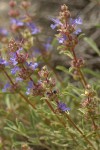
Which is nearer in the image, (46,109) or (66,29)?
(66,29)

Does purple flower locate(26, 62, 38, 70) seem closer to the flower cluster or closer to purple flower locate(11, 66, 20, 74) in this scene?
purple flower locate(11, 66, 20, 74)

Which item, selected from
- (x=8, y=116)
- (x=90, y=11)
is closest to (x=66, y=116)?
(x=8, y=116)

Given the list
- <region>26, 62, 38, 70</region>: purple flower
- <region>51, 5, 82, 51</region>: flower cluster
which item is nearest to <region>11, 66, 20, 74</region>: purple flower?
<region>26, 62, 38, 70</region>: purple flower

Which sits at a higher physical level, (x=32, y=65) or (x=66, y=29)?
(x=66, y=29)

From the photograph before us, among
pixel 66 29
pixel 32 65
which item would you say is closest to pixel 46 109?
pixel 32 65

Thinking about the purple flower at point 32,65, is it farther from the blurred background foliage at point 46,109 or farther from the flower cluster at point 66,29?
the blurred background foliage at point 46,109

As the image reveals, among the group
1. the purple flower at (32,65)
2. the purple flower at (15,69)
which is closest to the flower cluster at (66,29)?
the purple flower at (32,65)

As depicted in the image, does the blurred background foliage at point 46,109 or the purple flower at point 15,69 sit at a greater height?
the blurred background foliage at point 46,109

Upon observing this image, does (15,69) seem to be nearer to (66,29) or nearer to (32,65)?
(32,65)

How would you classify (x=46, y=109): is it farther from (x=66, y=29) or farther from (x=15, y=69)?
(x=66, y=29)

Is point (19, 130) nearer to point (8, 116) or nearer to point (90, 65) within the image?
point (8, 116)

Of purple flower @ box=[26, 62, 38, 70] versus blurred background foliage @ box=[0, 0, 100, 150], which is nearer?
purple flower @ box=[26, 62, 38, 70]
